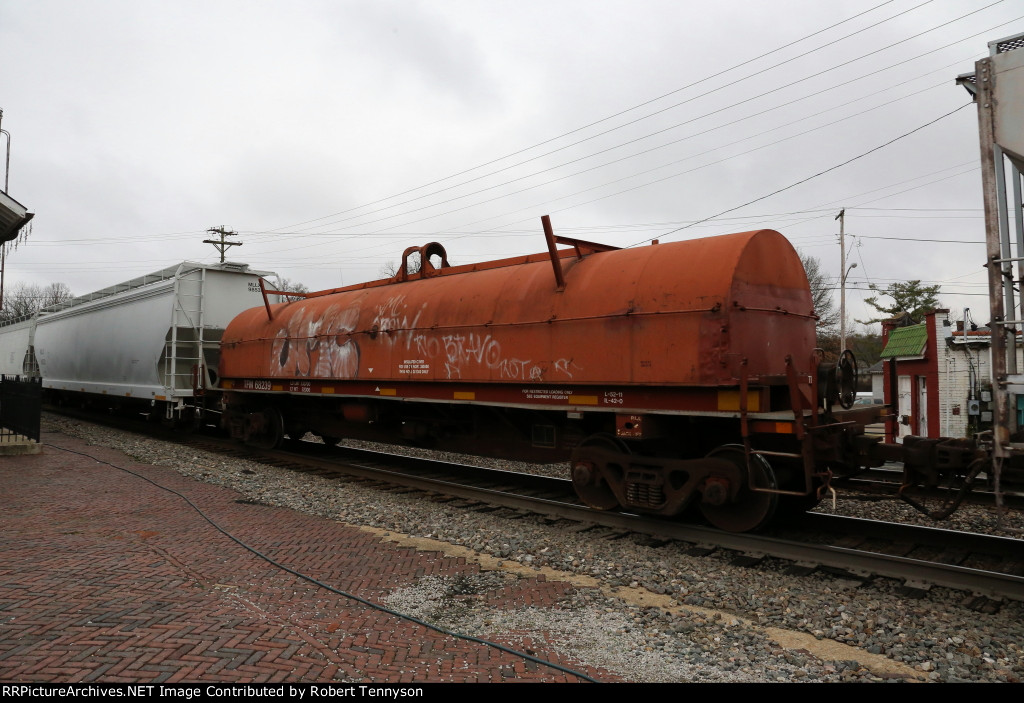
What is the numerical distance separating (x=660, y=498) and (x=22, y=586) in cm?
603

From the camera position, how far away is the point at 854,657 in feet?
14.6

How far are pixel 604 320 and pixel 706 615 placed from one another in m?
3.47

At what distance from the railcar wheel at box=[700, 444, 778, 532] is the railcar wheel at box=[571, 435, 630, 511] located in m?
1.19

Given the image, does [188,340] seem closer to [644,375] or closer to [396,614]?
[644,375]

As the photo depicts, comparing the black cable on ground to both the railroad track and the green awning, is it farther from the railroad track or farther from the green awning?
the green awning

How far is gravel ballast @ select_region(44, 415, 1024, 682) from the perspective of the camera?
13.9 feet

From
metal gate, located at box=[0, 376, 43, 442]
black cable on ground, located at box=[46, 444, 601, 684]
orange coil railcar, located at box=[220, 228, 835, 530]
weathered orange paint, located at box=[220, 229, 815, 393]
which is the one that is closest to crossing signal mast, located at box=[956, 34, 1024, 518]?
orange coil railcar, located at box=[220, 228, 835, 530]

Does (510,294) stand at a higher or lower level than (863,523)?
higher

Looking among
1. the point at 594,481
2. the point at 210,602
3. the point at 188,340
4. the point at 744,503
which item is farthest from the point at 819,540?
the point at 188,340

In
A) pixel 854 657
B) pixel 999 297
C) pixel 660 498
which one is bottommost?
pixel 854 657

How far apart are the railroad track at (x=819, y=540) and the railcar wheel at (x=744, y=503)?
17 cm

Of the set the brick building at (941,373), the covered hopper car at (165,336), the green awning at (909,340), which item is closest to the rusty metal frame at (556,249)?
the covered hopper car at (165,336)

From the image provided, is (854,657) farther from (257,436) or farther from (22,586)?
(257,436)
